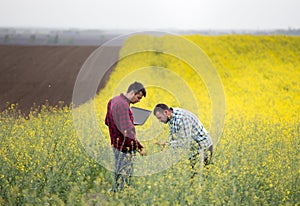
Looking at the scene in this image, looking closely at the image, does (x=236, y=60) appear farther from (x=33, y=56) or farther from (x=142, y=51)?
(x=33, y=56)

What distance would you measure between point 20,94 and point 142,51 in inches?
284

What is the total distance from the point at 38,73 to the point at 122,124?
63.4 feet

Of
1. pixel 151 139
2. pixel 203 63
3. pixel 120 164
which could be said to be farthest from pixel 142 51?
pixel 120 164

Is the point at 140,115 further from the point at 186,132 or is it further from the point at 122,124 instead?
the point at 122,124

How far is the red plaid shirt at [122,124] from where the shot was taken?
23.8ft

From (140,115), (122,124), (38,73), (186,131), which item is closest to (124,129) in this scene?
(122,124)

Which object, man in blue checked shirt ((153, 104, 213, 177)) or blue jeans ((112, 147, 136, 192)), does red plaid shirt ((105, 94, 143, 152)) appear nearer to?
blue jeans ((112, 147, 136, 192))

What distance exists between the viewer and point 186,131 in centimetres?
786

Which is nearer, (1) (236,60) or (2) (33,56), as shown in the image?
(1) (236,60)

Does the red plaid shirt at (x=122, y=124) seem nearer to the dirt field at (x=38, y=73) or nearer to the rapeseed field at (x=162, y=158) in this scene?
the rapeseed field at (x=162, y=158)

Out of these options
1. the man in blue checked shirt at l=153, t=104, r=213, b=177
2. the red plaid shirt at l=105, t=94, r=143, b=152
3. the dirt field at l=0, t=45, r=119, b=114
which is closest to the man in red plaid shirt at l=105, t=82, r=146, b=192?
the red plaid shirt at l=105, t=94, r=143, b=152

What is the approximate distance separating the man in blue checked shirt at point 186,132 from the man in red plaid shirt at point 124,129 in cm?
51

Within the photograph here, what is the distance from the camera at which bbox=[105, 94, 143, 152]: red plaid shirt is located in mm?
7266

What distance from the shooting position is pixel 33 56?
103ft
